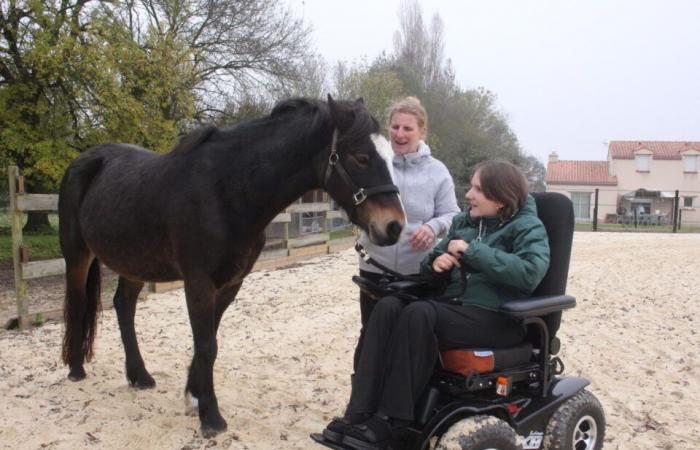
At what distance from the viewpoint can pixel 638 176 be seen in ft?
112

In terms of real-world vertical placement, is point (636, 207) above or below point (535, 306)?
above

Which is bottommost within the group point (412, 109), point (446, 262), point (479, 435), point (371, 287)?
point (479, 435)

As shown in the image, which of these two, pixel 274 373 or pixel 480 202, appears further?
pixel 274 373

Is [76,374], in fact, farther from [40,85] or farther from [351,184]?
[40,85]

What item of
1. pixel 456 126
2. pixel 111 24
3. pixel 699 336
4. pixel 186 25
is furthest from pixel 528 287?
pixel 456 126

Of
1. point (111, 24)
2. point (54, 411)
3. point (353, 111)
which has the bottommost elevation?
point (54, 411)

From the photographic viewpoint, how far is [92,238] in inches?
136

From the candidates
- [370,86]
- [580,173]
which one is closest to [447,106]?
[370,86]

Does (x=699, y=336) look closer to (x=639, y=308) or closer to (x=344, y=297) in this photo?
(x=639, y=308)

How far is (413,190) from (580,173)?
121 ft

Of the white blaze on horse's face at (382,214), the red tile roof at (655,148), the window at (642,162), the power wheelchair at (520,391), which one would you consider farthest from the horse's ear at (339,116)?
the window at (642,162)

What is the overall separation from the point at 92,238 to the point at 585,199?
32.5 meters

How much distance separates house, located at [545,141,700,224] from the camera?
103 feet

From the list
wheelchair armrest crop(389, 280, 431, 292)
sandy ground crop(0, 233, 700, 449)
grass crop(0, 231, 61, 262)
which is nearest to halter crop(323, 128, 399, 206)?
wheelchair armrest crop(389, 280, 431, 292)
